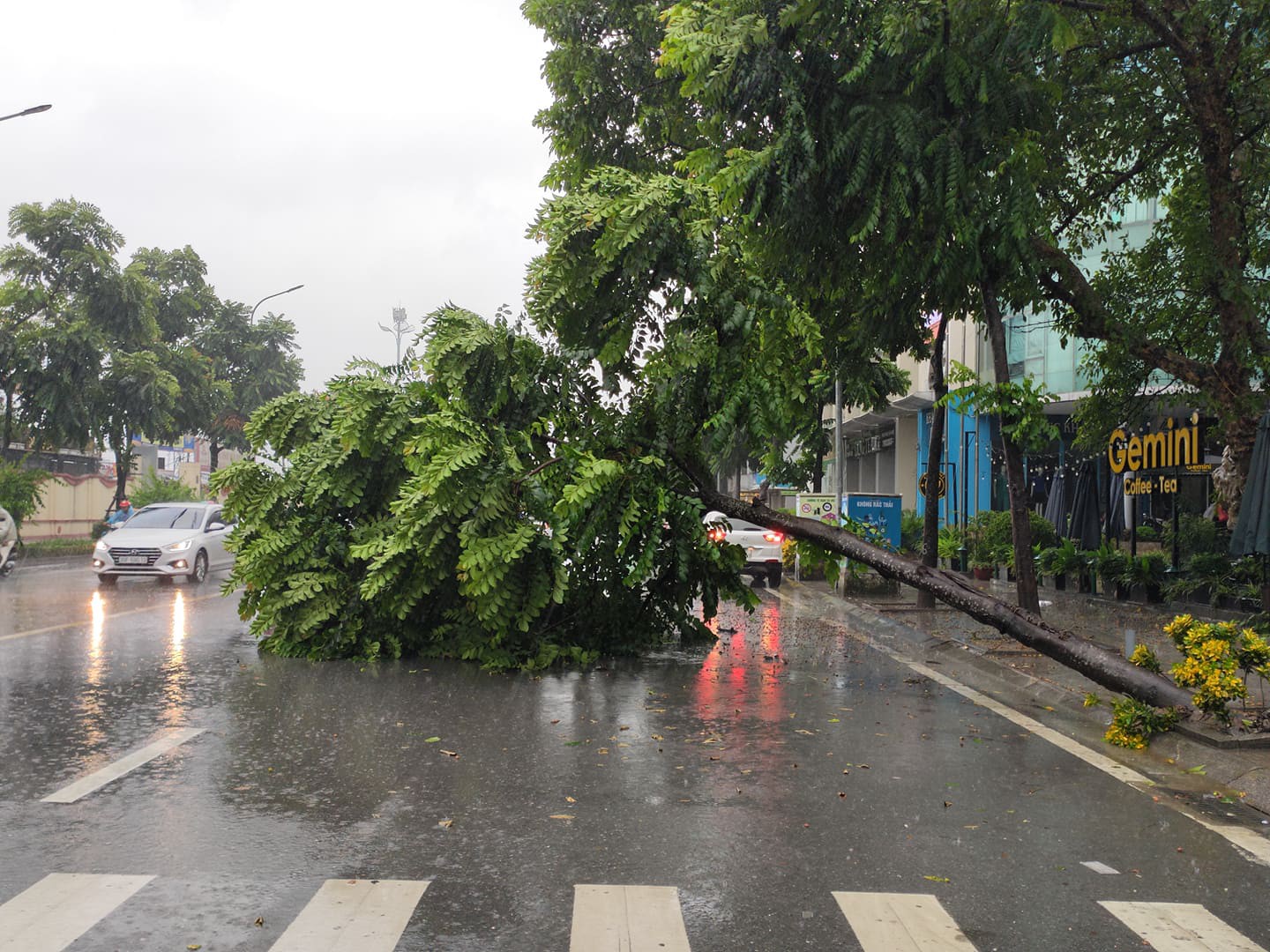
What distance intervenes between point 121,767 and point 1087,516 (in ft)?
59.0

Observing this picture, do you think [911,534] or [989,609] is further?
[911,534]

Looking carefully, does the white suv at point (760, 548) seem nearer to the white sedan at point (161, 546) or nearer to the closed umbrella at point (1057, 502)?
the closed umbrella at point (1057, 502)

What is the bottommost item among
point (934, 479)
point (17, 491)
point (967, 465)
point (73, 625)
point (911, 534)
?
point (73, 625)

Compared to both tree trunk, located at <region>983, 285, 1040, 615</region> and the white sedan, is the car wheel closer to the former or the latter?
the white sedan

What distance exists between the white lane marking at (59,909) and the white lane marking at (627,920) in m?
1.85

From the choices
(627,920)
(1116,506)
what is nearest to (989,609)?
(627,920)

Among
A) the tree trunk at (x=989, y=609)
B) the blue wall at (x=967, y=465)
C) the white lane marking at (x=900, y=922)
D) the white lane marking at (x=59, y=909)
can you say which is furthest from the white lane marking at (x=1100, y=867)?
the blue wall at (x=967, y=465)

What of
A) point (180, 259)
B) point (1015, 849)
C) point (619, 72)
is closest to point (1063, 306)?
point (619, 72)

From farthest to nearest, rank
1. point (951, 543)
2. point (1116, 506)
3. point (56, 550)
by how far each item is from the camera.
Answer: point (56, 550) < point (951, 543) < point (1116, 506)

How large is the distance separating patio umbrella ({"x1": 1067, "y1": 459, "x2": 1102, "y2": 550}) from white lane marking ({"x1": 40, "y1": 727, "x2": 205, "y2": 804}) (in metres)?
16.9

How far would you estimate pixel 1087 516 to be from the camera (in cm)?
2114

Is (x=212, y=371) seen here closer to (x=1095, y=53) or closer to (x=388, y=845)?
(x=1095, y=53)

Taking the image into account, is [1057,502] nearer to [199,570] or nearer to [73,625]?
[199,570]

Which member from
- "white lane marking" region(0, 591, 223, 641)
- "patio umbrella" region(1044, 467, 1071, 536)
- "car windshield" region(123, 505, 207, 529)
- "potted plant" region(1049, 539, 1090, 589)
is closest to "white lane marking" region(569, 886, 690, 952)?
"white lane marking" region(0, 591, 223, 641)
